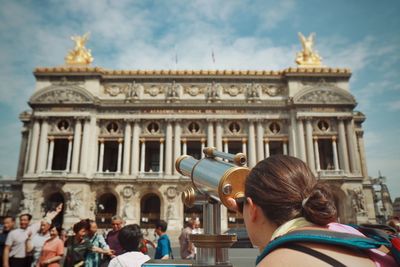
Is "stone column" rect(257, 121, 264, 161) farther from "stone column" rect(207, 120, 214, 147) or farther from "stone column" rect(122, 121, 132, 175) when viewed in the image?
"stone column" rect(122, 121, 132, 175)

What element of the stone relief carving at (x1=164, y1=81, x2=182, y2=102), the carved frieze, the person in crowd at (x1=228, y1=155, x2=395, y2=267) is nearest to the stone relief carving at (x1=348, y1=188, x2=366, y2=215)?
the stone relief carving at (x1=164, y1=81, x2=182, y2=102)

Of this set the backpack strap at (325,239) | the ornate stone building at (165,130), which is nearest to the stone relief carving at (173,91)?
the ornate stone building at (165,130)

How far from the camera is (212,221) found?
2564 millimetres

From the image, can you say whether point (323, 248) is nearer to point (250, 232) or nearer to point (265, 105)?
point (250, 232)

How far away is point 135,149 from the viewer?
38531 mm

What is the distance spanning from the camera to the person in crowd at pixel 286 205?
4.96 ft

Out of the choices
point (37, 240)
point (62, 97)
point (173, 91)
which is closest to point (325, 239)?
point (37, 240)

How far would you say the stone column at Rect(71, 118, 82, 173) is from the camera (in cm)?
3672

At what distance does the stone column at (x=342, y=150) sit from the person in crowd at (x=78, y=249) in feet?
116

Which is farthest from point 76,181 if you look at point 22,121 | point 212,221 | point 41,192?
point 212,221

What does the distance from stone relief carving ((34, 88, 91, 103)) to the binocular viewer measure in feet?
126

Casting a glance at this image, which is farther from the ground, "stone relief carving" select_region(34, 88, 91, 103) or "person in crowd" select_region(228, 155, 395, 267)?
"stone relief carving" select_region(34, 88, 91, 103)

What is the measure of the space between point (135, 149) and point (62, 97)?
11112 millimetres

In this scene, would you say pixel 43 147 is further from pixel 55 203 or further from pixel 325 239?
pixel 325 239
